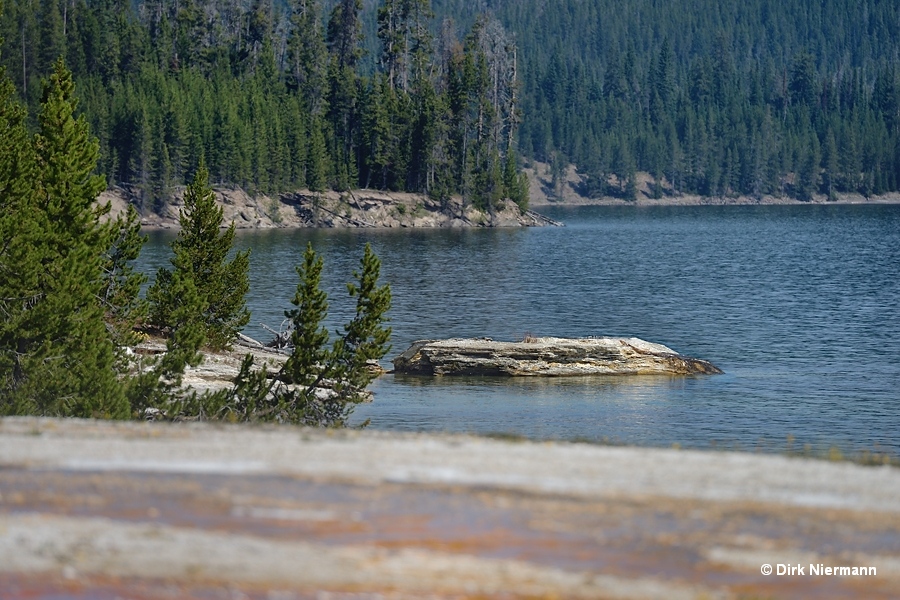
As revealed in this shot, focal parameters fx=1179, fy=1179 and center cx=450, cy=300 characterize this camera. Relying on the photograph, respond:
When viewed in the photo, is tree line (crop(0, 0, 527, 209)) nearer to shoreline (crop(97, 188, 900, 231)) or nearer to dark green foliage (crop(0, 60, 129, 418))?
shoreline (crop(97, 188, 900, 231))

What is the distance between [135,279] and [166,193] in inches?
4318

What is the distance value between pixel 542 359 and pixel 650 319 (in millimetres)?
22636

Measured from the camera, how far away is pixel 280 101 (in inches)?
6688

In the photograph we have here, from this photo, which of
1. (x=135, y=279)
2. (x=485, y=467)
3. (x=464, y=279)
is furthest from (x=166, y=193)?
(x=485, y=467)

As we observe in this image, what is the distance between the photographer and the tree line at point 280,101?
487 feet

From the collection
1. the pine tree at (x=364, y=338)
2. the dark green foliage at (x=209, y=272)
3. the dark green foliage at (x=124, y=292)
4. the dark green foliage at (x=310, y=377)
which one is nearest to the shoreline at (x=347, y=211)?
the dark green foliage at (x=209, y=272)

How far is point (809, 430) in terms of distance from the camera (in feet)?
122

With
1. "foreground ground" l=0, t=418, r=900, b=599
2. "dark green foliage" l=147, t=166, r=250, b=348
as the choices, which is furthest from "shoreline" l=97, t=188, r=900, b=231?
"foreground ground" l=0, t=418, r=900, b=599

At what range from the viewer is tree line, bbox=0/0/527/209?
148 m

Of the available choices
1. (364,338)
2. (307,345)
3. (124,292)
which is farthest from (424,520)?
(124,292)

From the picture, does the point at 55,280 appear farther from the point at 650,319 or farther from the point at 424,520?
the point at 650,319

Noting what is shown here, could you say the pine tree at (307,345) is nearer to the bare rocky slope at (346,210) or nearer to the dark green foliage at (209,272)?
the dark green foliage at (209,272)

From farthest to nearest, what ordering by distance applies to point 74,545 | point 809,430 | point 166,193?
point 166,193
point 809,430
point 74,545

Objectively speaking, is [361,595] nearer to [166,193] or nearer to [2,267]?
[2,267]
